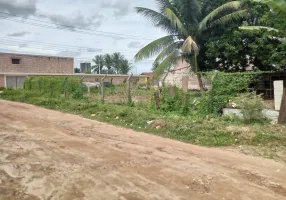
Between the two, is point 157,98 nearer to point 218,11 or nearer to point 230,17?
point 218,11

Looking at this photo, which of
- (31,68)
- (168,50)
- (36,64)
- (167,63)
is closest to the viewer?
(167,63)

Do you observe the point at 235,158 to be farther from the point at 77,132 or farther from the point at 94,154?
the point at 77,132

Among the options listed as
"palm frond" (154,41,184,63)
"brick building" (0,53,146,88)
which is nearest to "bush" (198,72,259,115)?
"palm frond" (154,41,184,63)

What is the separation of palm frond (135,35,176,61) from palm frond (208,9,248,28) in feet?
9.64

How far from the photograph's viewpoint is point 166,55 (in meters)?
17.6

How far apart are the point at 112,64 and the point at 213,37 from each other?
148 ft

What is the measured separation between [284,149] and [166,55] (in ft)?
40.1

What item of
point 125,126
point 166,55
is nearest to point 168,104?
point 125,126

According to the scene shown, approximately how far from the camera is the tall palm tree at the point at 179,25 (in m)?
16.2

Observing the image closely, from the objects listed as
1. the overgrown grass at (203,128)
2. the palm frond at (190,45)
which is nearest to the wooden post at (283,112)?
the overgrown grass at (203,128)

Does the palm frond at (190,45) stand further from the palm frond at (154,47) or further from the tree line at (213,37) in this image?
the palm frond at (154,47)

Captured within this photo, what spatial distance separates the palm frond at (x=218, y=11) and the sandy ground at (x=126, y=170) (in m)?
10.9

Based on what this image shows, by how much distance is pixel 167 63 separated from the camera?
1691cm

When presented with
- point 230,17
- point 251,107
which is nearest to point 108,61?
point 230,17
